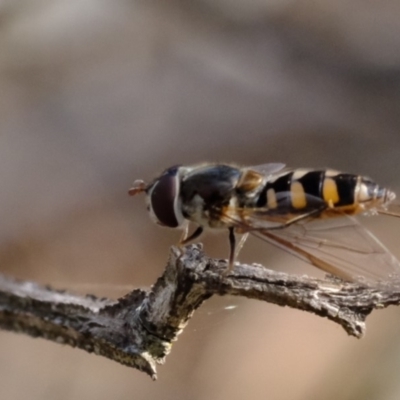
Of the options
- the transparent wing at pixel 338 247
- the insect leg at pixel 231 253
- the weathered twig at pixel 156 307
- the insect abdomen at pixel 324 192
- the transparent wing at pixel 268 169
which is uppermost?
the transparent wing at pixel 268 169

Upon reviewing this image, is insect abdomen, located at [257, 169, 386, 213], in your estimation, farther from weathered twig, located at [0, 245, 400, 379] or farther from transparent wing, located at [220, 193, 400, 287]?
weathered twig, located at [0, 245, 400, 379]

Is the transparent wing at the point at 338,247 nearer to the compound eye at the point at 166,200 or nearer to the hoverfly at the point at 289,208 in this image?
the hoverfly at the point at 289,208

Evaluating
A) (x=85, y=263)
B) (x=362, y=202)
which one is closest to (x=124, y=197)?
(x=85, y=263)

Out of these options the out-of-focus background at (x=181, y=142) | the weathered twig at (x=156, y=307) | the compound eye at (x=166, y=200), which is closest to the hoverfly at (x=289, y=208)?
the compound eye at (x=166, y=200)

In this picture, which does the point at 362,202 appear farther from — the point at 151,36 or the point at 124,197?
the point at 151,36

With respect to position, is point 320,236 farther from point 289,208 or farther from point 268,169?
point 268,169

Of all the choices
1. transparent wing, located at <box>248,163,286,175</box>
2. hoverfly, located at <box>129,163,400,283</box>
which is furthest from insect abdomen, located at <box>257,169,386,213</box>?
transparent wing, located at <box>248,163,286,175</box>
